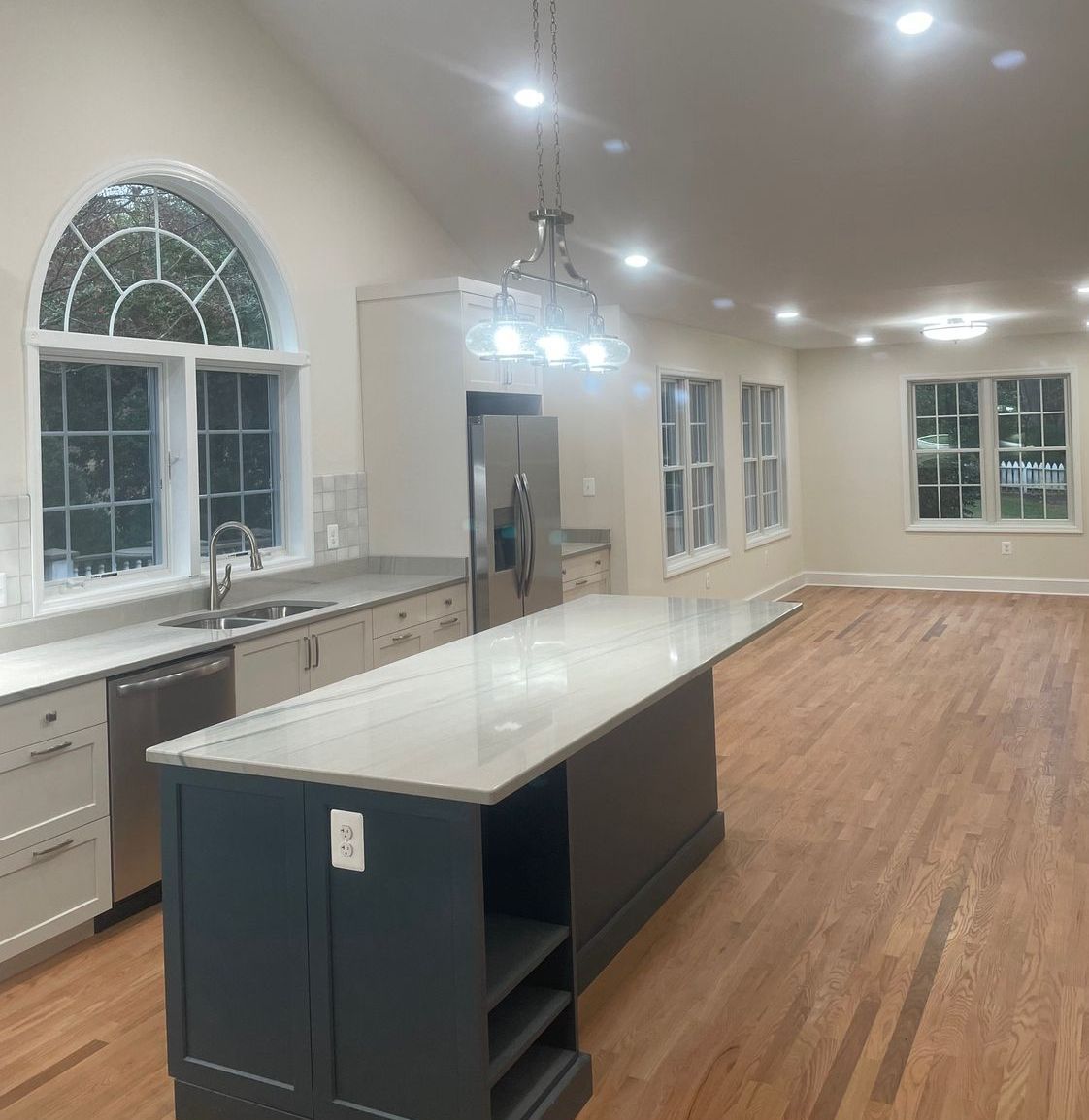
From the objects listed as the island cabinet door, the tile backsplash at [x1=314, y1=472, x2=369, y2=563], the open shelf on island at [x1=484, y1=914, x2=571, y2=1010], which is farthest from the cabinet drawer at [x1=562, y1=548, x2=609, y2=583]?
the island cabinet door

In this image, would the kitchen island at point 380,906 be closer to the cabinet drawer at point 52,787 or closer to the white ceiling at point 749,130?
the cabinet drawer at point 52,787

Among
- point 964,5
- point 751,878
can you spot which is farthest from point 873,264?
point 751,878

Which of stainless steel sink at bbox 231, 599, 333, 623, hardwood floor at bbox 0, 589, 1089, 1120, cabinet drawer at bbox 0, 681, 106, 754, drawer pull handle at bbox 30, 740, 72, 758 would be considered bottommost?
hardwood floor at bbox 0, 589, 1089, 1120

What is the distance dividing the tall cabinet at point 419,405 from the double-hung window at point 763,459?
4825 millimetres

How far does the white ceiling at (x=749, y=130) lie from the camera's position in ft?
14.2

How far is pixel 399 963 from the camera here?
2.22m

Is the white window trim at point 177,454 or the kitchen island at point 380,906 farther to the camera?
the white window trim at point 177,454

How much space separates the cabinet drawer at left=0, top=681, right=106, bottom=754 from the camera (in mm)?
3193

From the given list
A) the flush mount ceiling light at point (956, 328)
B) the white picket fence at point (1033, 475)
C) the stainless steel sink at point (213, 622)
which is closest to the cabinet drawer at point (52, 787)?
the stainless steel sink at point (213, 622)

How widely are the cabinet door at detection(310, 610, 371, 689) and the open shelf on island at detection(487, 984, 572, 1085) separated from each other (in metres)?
2.14

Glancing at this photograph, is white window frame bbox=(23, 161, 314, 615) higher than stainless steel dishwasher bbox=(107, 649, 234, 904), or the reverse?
white window frame bbox=(23, 161, 314, 615)

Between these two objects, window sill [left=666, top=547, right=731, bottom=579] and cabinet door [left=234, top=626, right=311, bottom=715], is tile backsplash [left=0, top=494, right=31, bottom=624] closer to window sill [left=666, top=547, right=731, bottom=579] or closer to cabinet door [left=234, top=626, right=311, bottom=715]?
cabinet door [left=234, top=626, right=311, bottom=715]

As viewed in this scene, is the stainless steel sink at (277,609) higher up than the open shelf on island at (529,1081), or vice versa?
the stainless steel sink at (277,609)

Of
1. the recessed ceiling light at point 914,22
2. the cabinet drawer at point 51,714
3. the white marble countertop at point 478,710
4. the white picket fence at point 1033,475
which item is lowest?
the cabinet drawer at point 51,714
